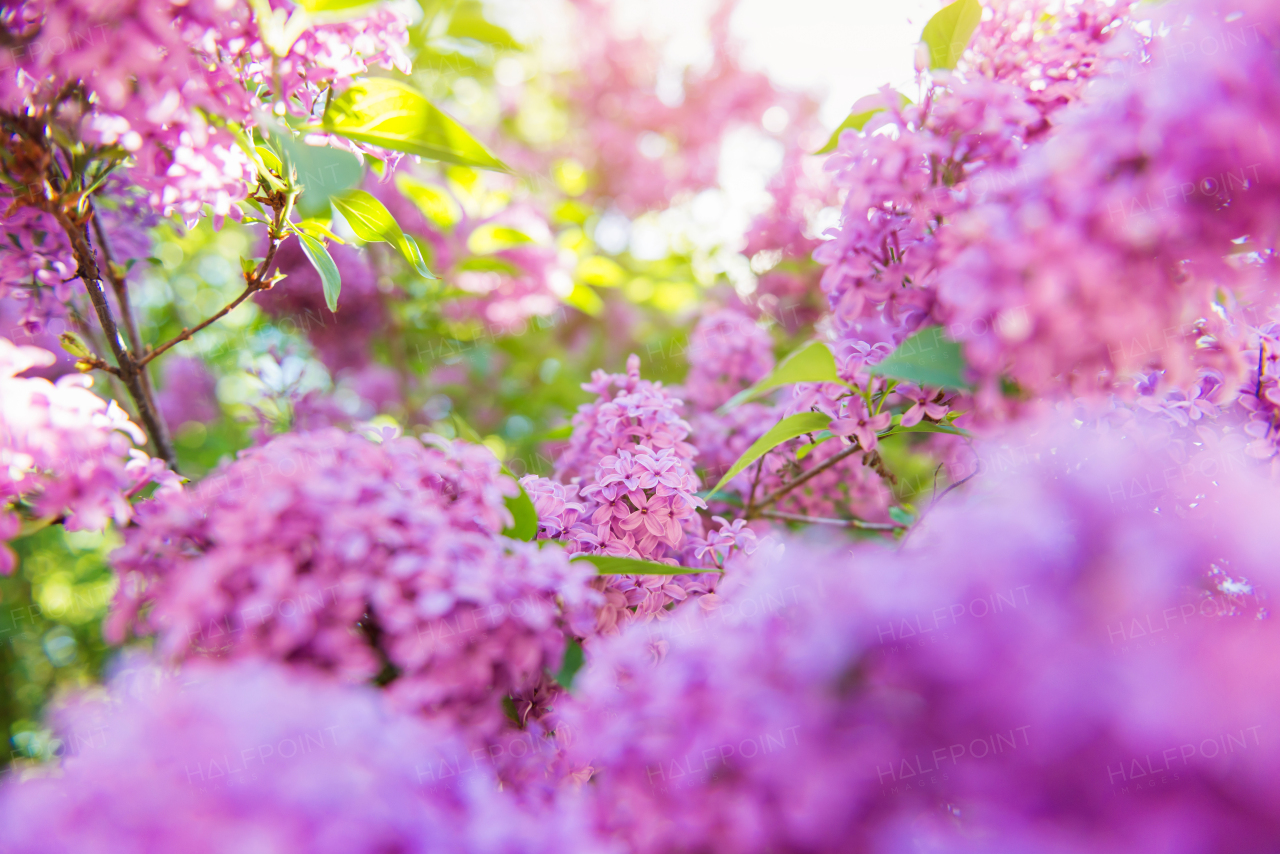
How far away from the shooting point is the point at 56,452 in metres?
0.90

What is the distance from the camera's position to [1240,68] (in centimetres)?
69

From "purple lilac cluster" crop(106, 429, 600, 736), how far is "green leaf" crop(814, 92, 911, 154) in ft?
3.28

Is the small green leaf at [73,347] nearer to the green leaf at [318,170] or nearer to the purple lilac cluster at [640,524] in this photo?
the green leaf at [318,170]

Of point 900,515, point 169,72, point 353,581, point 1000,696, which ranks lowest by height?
point 900,515

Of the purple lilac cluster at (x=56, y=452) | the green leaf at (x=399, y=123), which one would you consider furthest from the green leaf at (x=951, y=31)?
the purple lilac cluster at (x=56, y=452)

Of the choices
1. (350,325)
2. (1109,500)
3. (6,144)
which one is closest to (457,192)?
(350,325)

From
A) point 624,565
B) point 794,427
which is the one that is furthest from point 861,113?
point 624,565

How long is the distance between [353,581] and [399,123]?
1.04m

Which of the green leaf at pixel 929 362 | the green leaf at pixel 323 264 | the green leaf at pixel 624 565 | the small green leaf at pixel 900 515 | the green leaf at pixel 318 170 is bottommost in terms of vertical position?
the small green leaf at pixel 900 515

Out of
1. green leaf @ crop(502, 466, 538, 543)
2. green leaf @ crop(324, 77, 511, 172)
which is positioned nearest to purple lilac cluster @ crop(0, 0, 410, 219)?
green leaf @ crop(324, 77, 511, 172)

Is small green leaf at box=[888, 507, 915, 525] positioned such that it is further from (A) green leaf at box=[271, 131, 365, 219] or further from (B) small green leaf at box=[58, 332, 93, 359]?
(B) small green leaf at box=[58, 332, 93, 359]

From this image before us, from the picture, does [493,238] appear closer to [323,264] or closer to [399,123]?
[399,123]

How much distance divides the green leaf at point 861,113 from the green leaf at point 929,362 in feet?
1.48

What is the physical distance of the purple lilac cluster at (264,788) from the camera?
1.93 ft
